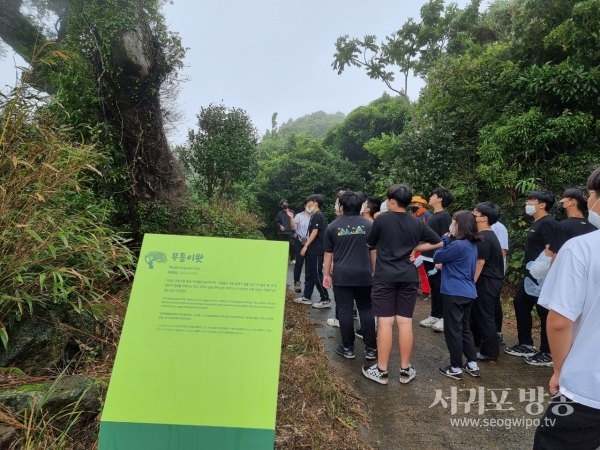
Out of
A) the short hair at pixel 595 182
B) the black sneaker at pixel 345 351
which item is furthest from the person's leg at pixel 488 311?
the short hair at pixel 595 182

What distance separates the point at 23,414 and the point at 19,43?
9.43 metres

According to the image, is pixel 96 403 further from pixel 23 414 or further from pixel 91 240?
pixel 91 240

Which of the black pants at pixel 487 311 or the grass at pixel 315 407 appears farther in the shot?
the black pants at pixel 487 311

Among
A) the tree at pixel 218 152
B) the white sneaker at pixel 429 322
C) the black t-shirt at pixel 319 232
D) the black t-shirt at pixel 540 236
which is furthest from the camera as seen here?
the tree at pixel 218 152

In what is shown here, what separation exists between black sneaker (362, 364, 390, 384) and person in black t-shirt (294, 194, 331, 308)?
→ 226 cm

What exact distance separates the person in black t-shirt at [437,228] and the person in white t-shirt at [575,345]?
2.83m

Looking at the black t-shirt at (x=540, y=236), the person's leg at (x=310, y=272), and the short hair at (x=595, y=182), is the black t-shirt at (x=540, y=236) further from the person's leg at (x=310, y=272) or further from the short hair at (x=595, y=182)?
the person's leg at (x=310, y=272)

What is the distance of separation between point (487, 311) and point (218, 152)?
8.50 m

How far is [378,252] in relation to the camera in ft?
10.7

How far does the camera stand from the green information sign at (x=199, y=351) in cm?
147

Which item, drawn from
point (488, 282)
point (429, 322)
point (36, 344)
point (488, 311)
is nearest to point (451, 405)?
point (488, 311)

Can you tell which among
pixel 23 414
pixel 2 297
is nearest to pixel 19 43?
pixel 2 297

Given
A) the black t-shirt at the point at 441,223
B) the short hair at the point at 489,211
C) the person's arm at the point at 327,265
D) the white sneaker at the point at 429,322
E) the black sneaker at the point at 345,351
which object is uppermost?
the short hair at the point at 489,211

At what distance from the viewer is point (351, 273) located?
3605mm
